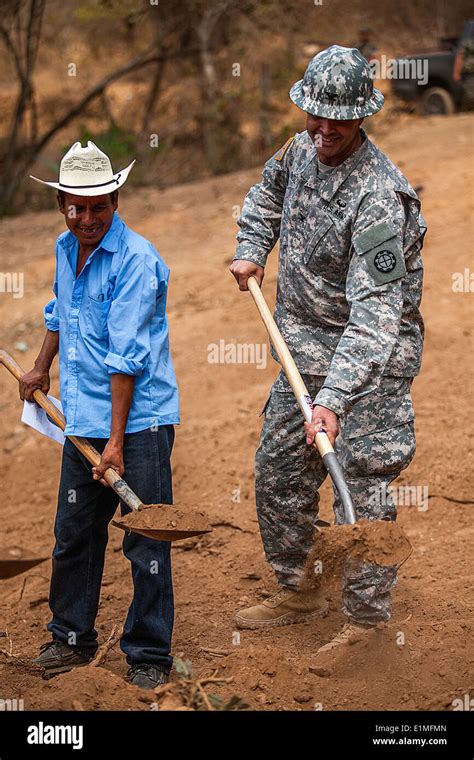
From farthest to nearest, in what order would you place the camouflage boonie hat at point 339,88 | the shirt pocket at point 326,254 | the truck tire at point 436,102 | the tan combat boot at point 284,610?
the truck tire at point 436,102, the tan combat boot at point 284,610, the shirt pocket at point 326,254, the camouflage boonie hat at point 339,88

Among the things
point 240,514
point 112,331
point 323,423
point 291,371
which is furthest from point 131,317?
point 240,514

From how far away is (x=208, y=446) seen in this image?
20.3 ft

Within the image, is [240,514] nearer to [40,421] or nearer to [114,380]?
[40,421]

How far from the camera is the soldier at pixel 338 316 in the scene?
3.39 meters

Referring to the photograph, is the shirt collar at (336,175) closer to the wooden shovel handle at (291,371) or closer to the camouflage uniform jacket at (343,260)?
the camouflage uniform jacket at (343,260)

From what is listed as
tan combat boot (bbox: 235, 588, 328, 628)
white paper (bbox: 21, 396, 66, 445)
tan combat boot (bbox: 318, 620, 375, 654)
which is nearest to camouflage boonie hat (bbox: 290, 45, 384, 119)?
white paper (bbox: 21, 396, 66, 445)

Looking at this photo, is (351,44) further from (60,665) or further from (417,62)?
(60,665)

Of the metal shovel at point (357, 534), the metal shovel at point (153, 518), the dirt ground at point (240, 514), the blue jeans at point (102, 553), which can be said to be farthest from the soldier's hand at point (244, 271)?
the dirt ground at point (240, 514)

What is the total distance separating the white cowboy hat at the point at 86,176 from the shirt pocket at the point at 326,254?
0.68 metres

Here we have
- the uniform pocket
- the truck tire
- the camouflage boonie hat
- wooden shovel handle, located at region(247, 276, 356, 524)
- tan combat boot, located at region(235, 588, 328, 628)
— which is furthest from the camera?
the truck tire

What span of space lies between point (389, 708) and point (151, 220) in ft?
26.7

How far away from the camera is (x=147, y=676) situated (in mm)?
3566

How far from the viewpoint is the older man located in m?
3.45

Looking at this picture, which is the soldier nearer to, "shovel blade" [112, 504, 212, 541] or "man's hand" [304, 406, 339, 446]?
"man's hand" [304, 406, 339, 446]
